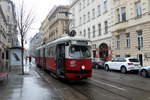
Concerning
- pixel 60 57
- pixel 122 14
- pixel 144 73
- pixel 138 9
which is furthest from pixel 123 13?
pixel 60 57

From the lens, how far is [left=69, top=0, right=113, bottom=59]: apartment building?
37344mm

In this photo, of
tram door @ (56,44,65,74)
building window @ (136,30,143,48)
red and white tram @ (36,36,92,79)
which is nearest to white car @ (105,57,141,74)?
building window @ (136,30,143,48)

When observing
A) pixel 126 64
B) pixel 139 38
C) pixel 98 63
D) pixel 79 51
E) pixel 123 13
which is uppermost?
pixel 123 13

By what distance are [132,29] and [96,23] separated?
43.9 ft

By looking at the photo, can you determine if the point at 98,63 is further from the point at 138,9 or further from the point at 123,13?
the point at 138,9

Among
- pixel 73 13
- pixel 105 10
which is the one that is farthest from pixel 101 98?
pixel 73 13

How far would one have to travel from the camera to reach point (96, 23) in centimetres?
4247

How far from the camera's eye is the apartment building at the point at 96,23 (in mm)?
37344

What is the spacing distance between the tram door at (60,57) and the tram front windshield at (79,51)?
0.77m

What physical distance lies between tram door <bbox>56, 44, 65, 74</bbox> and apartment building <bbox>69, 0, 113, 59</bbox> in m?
20.7

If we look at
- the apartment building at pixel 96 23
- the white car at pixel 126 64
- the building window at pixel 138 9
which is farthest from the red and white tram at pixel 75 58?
the apartment building at pixel 96 23

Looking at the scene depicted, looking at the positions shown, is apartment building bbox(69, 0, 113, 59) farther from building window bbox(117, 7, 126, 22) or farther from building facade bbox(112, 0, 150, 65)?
building window bbox(117, 7, 126, 22)

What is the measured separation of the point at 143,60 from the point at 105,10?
1389 centimetres

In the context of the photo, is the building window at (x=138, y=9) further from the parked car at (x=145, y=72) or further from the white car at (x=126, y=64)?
the parked car at (x=145, y=72)
